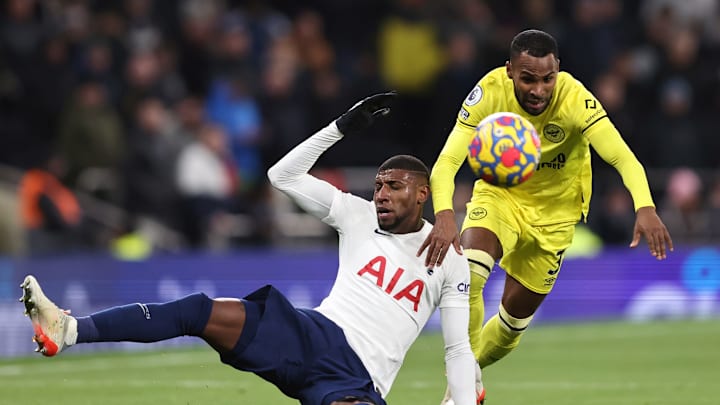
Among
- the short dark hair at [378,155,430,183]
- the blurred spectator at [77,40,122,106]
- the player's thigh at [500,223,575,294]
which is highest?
the short dark hair at [378,155,430,183]

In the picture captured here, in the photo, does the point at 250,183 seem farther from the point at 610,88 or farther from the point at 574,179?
the point at 574,179

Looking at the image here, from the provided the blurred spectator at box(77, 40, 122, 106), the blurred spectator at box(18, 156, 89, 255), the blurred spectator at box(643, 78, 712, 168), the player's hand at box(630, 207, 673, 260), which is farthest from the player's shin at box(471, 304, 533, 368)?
the blurred spectator at box(643, 78, 712, 168)

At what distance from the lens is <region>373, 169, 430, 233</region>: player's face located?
7090 millimetres

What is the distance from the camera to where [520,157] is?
7207mm

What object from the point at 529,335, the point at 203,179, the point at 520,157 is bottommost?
the point at 529,335

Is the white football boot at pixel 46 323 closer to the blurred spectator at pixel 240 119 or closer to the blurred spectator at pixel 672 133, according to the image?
the blurred spectator at pixel 240 119

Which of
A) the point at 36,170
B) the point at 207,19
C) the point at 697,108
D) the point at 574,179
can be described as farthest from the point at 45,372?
the point at 697,108

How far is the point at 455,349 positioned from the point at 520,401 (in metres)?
2.38

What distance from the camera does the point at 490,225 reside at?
27.6ft

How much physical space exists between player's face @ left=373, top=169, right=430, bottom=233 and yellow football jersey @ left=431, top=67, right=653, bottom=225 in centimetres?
37

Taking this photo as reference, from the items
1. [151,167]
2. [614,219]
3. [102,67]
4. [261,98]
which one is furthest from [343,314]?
[614,219]

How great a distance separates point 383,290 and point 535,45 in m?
1.77

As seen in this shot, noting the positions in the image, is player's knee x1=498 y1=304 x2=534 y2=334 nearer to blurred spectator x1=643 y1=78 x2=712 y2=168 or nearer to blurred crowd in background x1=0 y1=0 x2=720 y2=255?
blurred crowd in background x1=0 y1=0 x2=720 y2=255

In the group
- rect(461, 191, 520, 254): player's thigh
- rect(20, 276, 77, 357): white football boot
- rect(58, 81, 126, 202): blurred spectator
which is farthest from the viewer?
rect(58, 81, 126, 202): blurred spectator
